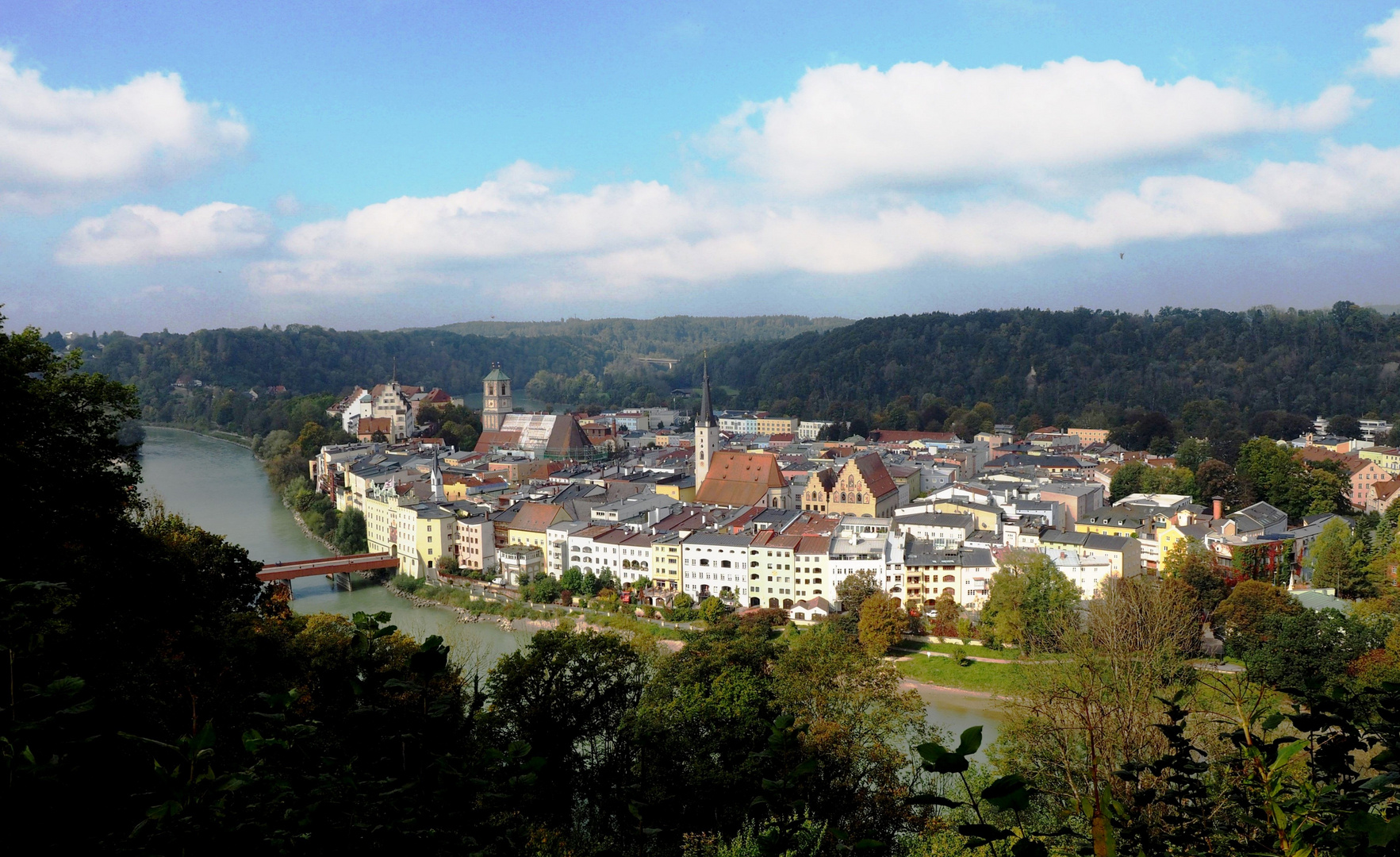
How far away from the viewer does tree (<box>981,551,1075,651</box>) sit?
10680mm

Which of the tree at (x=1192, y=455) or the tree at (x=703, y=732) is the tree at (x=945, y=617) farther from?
the tree at (x=1192, y=455)

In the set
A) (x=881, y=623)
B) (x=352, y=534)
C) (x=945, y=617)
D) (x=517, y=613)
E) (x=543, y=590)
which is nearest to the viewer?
(x=881, y=623)

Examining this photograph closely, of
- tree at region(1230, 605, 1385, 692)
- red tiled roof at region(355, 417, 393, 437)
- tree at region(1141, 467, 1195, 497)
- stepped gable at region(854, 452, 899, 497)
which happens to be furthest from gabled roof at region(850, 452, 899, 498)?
red tiled roof at region(355, 417, 393, 437)

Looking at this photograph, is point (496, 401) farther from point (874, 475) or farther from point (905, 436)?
point (874, 475)

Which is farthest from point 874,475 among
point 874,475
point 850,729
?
point 850,729

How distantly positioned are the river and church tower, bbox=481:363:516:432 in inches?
279

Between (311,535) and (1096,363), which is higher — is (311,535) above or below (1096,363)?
below

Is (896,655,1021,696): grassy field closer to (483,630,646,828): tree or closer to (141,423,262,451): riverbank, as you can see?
(483,630,646,828): tree

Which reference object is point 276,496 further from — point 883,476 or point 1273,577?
point 1273,577

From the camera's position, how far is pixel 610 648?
677 centimetres

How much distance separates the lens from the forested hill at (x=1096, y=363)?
38.7 metres

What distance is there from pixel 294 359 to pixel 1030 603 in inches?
1851

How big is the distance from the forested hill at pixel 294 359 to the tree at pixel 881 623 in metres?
Result: 35.3

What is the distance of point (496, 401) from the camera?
3105cm
